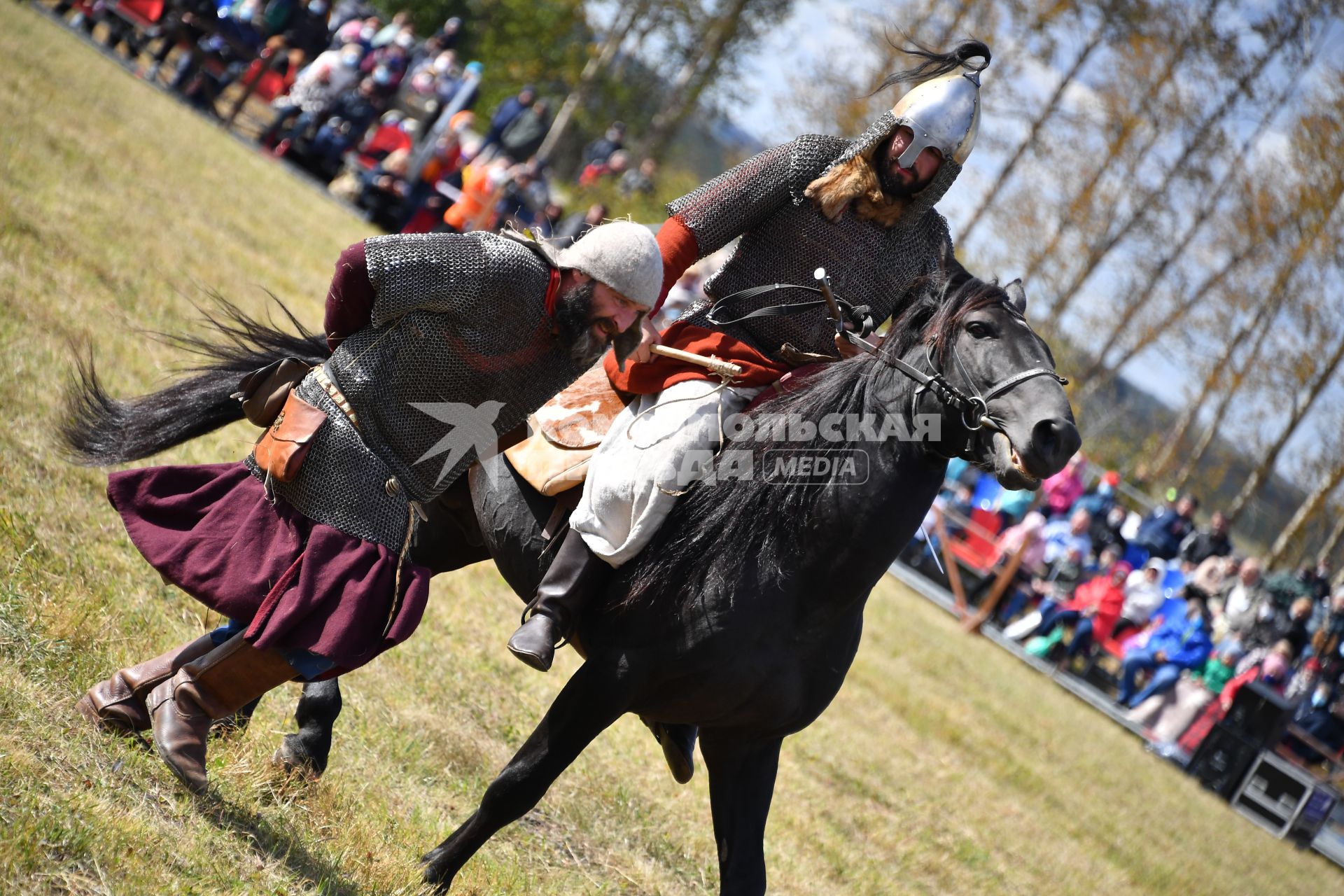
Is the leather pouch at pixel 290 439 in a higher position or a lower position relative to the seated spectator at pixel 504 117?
lower

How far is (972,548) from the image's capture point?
15.2m

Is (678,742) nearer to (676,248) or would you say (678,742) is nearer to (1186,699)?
(676,248)

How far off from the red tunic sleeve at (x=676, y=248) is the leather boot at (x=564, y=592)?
33.1 inches

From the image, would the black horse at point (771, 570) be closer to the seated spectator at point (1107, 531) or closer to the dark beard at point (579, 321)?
the dark beard at point (579, 321)

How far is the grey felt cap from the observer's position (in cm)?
311

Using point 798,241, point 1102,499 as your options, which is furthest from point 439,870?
point 1102,499

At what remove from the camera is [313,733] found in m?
3.87

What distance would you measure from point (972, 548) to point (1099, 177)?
12.1 meters

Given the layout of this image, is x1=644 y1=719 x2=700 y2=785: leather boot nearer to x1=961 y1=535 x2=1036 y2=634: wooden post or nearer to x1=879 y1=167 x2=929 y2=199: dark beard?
x1=879 y1=167 x2=929 y2=199: dark beard

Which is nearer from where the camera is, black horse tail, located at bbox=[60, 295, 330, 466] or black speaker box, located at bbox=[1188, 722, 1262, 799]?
black horse tail, located at bbox=[60, 295, 330, 466]

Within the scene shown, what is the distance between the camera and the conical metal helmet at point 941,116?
12.3ft

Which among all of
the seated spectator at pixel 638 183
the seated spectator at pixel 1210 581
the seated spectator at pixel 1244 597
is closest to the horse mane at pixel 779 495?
the seated spectator at pixel 1244 597

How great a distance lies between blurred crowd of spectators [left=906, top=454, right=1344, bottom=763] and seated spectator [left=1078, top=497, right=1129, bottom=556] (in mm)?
21

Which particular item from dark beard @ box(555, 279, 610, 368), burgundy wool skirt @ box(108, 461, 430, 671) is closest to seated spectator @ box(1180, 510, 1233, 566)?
dark beard @ box(555, 279, 610, 368)
